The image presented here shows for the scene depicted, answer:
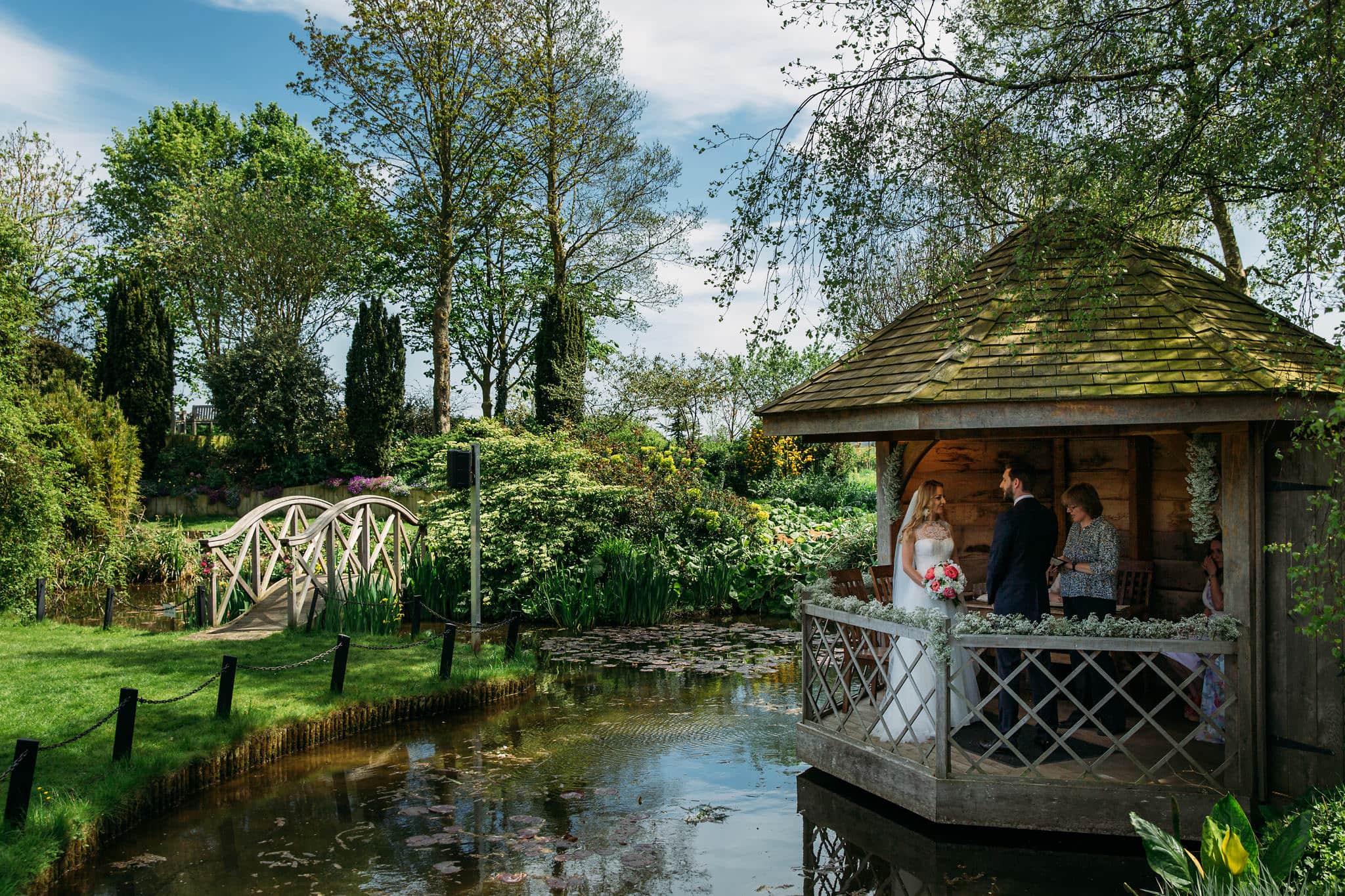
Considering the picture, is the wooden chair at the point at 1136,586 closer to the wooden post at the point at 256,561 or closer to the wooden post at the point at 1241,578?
the wooden post at the point at 1241,578

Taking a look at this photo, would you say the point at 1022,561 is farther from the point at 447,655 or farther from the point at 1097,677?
the point at 447,655

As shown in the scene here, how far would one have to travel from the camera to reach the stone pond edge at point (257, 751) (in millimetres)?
6098

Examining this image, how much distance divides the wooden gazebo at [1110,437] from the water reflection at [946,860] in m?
0.19

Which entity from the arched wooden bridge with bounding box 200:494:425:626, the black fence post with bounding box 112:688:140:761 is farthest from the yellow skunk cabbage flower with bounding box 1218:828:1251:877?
the arched wooden bridge with bounding box 200:494:425:626

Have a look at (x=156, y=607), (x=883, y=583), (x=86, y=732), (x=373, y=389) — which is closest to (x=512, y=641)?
(x=883, y=583)

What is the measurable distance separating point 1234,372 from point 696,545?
1215 centimetres

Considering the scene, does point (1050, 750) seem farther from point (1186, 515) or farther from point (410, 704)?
point (410, 704)

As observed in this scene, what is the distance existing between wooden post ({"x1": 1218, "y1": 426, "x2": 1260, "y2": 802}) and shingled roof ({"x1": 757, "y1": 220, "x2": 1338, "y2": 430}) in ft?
1.96

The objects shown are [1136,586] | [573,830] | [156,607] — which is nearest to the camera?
[573,830]

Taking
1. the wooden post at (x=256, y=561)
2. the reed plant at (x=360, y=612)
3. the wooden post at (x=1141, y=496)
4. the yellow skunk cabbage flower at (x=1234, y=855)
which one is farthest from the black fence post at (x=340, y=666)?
A: the yellow skunk cabbage flower at (x=1234, y=855)

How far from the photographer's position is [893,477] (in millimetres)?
8984

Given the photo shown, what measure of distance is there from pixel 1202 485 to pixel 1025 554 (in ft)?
4.76

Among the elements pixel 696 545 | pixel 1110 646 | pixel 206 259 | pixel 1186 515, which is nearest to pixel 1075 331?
pixel 1110 646

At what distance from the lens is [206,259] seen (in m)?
31.6
